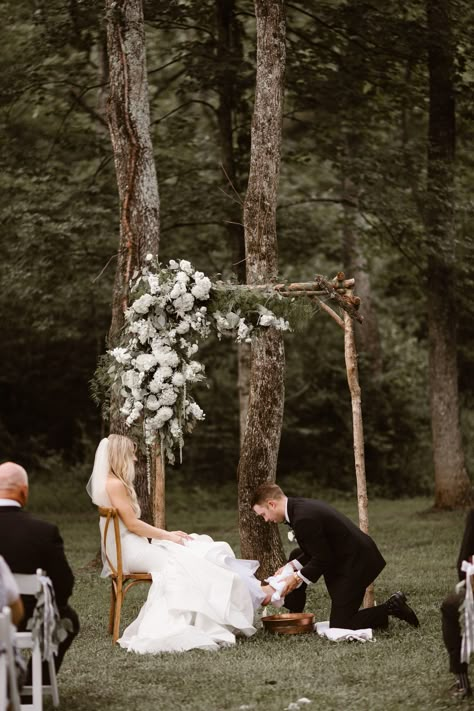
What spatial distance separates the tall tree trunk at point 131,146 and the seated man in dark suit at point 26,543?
252 inches

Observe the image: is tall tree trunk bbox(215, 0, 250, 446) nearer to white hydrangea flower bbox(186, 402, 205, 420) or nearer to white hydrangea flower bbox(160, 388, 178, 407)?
white hydrangea flower bbox(186, 402, 205, 420)

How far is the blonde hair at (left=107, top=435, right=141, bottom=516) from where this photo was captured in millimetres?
9523

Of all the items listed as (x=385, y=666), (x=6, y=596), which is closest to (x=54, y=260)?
(x=385, y=666)

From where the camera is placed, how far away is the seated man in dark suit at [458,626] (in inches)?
274

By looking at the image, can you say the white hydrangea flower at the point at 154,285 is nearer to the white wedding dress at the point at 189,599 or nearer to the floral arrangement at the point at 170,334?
the floral arrangement at the point at 170,334

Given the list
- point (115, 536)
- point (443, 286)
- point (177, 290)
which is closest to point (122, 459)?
point (115, 536)

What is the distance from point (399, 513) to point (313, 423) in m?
4.99

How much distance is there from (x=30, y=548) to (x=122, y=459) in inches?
107

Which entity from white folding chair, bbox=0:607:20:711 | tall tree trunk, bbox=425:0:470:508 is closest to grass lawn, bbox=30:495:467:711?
white folding chair, bbox=0:607:20:711

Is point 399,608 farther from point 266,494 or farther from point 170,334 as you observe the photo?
point 170,334

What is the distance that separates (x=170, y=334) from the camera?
995 cm

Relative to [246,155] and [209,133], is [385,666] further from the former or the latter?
[209,133]

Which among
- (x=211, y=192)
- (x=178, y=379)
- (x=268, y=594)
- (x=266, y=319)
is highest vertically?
(x=211, y=192)

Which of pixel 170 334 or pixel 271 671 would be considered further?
pixel 170 334
